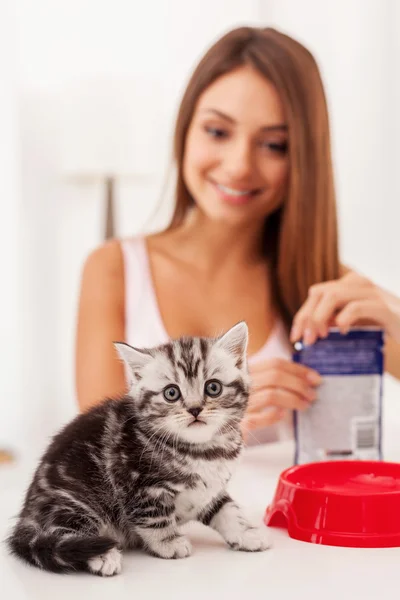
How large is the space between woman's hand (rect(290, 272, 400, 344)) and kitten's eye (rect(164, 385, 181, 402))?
47 centimetres

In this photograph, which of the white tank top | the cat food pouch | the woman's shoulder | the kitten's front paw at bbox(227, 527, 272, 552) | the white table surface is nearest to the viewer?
the white table surface

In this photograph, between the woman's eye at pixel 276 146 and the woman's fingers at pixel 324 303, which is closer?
the woman's fingers at pixel 324 303

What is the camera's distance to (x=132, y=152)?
110 inches

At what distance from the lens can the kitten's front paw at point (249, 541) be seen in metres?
0.73

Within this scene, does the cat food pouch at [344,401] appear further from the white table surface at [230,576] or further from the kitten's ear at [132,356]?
the kitten's ear at [132,356]

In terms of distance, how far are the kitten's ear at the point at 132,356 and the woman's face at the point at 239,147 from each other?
0.91 metres

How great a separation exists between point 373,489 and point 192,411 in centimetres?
26

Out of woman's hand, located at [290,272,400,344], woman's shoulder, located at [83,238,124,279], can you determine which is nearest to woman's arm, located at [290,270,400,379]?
woman's hand, located at [290,272,400,344]

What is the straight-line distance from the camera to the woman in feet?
5.04

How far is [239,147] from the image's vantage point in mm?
1509

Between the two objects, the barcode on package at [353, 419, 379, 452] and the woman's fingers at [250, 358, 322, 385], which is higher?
the woman's fingers at [250, 358, 322, 385]

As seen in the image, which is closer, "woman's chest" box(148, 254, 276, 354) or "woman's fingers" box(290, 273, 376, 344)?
"woman's fingers" box(290, 273, 376, 344)

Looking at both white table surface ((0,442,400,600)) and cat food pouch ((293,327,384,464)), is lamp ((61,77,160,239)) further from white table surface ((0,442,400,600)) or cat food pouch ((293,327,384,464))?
white table surface ((0,442,400,600))

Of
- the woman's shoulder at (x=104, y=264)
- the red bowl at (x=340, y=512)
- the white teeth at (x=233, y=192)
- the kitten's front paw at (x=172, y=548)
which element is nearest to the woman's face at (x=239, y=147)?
the white teeth at (x=233, y=192)
